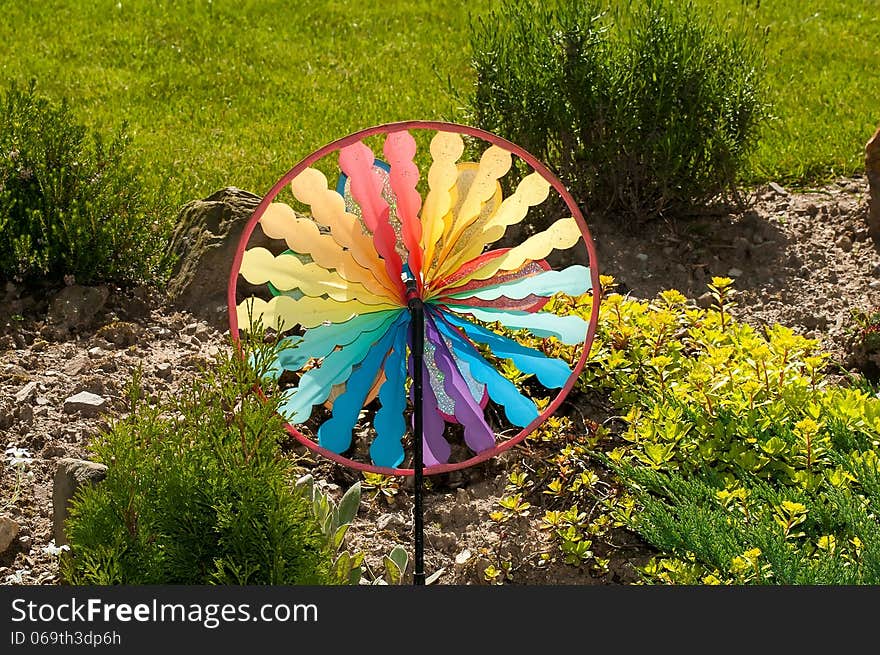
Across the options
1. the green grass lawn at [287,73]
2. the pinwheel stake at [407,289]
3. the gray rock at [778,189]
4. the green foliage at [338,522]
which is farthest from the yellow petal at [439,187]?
the gray rock at [778,189]

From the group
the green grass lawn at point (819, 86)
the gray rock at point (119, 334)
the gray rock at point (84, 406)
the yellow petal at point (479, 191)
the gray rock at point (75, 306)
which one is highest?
the green grass lawn at point (819, 86)

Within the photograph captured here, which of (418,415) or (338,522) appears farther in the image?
(338,522)

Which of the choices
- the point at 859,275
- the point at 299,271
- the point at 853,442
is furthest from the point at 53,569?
the point at 859,275

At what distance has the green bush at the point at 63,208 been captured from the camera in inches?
156

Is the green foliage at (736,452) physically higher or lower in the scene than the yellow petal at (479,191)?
lower

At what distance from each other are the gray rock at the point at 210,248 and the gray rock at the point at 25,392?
0.72 m

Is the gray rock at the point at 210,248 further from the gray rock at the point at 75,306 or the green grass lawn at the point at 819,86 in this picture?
the green grass lawn at the point at 819,86

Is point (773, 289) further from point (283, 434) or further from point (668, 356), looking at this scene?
point (283, 434)

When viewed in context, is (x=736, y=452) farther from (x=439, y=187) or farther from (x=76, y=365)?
(x=76, y=365)

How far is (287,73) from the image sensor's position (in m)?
6.65

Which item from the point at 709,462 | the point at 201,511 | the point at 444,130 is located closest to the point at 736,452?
the point at 709,462

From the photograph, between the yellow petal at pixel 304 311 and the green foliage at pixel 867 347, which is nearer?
the yellow petal at pixel 304 311

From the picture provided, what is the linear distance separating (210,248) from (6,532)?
1.51 metres

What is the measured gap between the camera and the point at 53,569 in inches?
115
